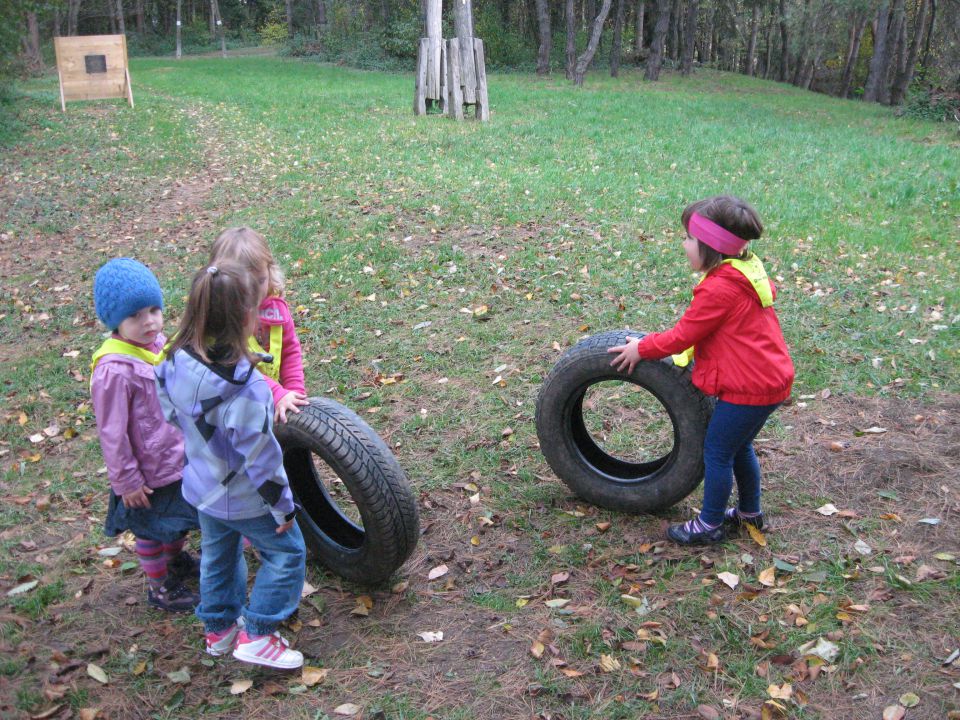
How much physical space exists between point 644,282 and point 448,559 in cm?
393

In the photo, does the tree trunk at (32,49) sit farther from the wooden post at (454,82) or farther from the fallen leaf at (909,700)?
the fallen leaf at (909,700)

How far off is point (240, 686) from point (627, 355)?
88.4 inches

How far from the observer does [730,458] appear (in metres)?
3.65

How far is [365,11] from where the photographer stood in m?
37.0

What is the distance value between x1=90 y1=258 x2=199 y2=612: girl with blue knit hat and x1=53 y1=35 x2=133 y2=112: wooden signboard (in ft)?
58.3

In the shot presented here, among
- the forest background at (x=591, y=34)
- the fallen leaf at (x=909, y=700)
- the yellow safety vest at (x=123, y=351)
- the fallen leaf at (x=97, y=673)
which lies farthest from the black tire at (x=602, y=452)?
the forest background at (x=591, y=34)

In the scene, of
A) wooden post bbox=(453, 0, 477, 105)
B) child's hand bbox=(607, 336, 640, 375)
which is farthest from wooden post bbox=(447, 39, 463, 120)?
child's hand bbox=(607, 336, 640, 375)

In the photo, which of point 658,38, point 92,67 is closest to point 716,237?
point 92,67

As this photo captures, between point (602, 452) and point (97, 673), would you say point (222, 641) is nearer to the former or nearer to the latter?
point (97, 673)

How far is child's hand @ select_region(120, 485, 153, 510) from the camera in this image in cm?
327

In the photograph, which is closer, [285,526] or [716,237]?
[285,526]

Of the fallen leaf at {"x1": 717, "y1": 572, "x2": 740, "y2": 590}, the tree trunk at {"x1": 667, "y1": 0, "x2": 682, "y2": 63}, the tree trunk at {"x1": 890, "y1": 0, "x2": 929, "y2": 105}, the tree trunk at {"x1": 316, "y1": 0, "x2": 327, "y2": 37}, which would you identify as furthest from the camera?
the tree trunk at {"x1": 667, "y1": 0, "x2": 682, "y2": 63}

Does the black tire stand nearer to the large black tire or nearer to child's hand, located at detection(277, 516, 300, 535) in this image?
the large black tire

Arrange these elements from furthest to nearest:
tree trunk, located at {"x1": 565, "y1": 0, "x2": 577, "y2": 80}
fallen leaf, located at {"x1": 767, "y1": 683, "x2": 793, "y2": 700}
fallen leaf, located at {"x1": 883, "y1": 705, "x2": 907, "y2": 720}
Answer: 1. tree trunk, located at {"x1": 565, "y1": 0, "x2": 577, "y2": 80}
2. fallen leaf, located at {"x1": 767, "y1": 683, "x2": 793, "y2": 700}
3. fallen leaf, located at {"x1": 883, "y1": 705, "x2": 907, "y2": 720}
